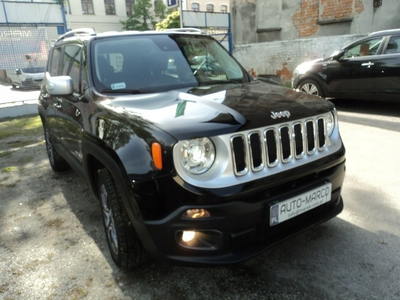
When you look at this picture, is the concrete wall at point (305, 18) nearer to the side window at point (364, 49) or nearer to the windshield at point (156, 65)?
the side window at point (364, 49)

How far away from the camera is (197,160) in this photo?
1.96 meters

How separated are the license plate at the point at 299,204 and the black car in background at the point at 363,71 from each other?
5.14 metres

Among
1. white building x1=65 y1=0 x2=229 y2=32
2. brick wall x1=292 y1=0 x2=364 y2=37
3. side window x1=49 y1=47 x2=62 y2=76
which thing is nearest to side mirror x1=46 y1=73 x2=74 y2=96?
side window x1=49 y1=47 x2=62 y2=76

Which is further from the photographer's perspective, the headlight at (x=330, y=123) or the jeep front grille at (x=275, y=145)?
the headlight at (x=330, y=123)

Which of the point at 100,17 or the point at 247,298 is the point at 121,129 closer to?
the point at 247,298

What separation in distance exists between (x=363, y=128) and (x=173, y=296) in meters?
4.95

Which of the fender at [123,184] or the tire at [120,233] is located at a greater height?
the fender at [123,184]

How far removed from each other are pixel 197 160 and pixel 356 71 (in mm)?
6139

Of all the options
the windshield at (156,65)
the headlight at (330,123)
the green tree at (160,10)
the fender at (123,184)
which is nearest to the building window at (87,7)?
the green tree at (160,10)

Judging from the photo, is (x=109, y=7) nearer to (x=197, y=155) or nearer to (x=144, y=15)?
(x=144, y=15)

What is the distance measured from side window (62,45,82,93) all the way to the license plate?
6.46 ft

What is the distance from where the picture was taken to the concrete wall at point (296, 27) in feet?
36.4

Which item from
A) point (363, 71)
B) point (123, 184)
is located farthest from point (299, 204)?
point (363, 71)

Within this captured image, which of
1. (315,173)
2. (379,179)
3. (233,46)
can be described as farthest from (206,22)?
(315,173)
